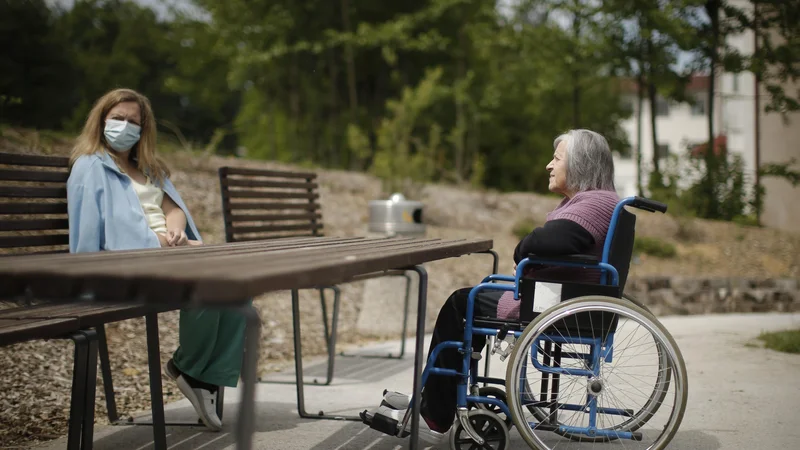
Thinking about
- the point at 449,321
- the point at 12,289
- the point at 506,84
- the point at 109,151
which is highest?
the point at 506,84

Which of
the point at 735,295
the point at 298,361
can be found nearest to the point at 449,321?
the point at 298,361

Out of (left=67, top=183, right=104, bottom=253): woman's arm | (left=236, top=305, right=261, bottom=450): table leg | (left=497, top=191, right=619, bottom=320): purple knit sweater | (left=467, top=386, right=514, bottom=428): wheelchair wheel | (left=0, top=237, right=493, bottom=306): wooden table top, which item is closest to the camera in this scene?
(left=0, top=237, right=493, bottom=306): wooden table top

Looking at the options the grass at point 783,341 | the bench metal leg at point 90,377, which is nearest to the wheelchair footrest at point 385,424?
the bench metal leg at point 90,377

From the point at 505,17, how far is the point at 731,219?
983 centimetres

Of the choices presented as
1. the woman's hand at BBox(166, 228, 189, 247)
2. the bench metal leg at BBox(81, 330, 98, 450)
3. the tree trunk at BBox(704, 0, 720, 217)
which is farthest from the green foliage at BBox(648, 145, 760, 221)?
the bench metal leg at BBox(81, 330, 98, 450)

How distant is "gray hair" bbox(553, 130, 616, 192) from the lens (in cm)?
328

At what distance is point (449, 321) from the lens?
313 cm

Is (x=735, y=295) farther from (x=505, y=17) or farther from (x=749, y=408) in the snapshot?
(x=505, y=17)

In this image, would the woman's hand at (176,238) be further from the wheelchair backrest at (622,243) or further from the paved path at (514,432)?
the wheelchair backrest at (622,243)

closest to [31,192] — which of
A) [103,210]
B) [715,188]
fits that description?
[103,210]

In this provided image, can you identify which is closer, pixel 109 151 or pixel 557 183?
pixel 557 183

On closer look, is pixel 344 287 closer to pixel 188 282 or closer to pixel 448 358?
pixel 448 358

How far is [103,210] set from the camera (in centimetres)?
374

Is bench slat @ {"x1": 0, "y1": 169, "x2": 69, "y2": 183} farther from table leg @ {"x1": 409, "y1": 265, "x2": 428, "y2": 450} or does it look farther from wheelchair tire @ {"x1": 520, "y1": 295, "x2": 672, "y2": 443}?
wheelchair tire @ {"x1": 520, "y1": 295, "x2": 672, "y2": 443}
